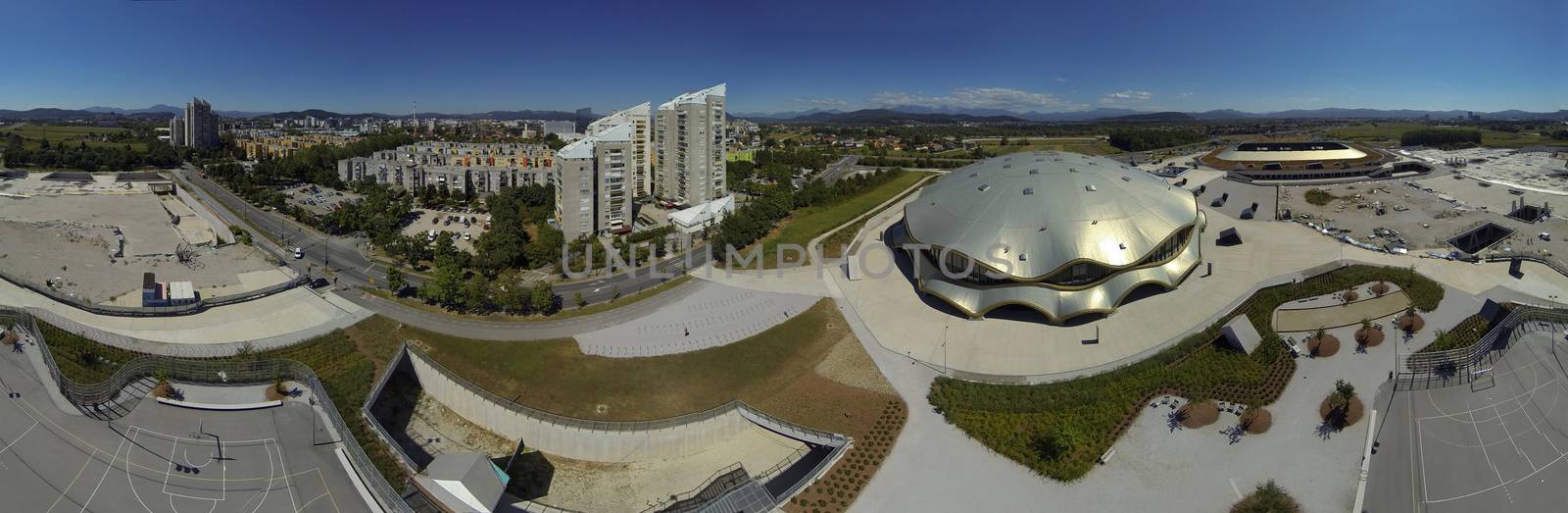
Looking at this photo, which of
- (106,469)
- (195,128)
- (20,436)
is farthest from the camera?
(195,128)

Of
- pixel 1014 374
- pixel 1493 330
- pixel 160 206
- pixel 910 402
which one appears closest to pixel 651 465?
pixel 910 402

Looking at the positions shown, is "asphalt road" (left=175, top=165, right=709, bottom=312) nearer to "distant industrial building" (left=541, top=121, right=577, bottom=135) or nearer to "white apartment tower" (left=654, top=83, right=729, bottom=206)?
"white apartment tower" (left=654, top=83, right=729, bottom=206)

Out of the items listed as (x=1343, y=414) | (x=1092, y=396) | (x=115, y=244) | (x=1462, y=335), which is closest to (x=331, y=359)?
(x=115, y=244)

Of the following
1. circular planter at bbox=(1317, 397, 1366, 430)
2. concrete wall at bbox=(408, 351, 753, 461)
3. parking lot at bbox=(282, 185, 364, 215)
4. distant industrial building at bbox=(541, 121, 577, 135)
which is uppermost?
distant industrial building at bbox=(541, 121, 577, 135)

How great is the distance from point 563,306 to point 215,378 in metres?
12.8

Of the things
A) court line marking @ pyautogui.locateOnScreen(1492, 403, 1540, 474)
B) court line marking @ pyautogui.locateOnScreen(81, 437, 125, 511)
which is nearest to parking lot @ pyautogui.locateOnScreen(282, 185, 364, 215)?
court line marking @ pyautogui.locateOnScreen(81, 437, 125, 511)

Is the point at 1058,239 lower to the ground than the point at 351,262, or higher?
higher

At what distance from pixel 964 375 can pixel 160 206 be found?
61.6 m

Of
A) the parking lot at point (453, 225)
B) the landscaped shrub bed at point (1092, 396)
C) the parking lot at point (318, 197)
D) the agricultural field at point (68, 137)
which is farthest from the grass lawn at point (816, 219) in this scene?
the agricultural field at point (68, 137)

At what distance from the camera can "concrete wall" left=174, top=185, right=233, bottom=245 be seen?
43.4m

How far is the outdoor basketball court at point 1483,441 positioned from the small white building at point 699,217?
3502 cm

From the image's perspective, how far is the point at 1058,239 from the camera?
88.4ft

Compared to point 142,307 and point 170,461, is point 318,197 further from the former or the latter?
point 170,461

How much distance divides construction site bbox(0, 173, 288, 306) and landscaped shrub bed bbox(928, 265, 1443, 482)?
35.2 metres
